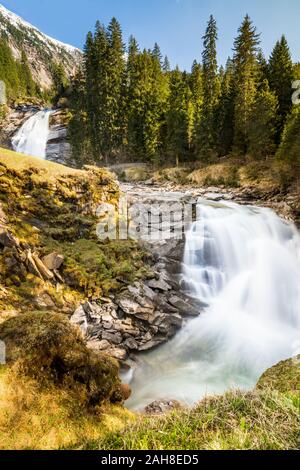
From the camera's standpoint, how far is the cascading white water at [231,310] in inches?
370

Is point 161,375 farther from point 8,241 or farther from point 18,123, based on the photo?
point 18,123

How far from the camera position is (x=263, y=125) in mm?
28219

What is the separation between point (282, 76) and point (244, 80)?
493 centimetres

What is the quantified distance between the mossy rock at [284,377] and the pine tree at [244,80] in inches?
Result: 1179

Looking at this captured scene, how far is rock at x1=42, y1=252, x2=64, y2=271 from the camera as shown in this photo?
11.0m

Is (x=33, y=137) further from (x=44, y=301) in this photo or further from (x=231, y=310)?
(x=231, y=310)

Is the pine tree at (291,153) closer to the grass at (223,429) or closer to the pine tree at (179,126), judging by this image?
the pine tree at (179,126)

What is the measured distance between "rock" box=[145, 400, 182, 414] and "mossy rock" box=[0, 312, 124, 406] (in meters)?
3.68

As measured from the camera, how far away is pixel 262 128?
2838cm

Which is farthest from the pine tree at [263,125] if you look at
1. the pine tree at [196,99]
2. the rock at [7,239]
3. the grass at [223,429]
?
the grass at [223,429]

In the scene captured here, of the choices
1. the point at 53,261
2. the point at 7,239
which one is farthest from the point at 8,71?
the point at 53,261

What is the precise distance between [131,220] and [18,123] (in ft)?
173

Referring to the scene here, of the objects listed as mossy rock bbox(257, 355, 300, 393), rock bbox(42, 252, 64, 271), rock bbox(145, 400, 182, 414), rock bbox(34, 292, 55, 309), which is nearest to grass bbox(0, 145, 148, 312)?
rock bbox(34, 292, 55, 309)
